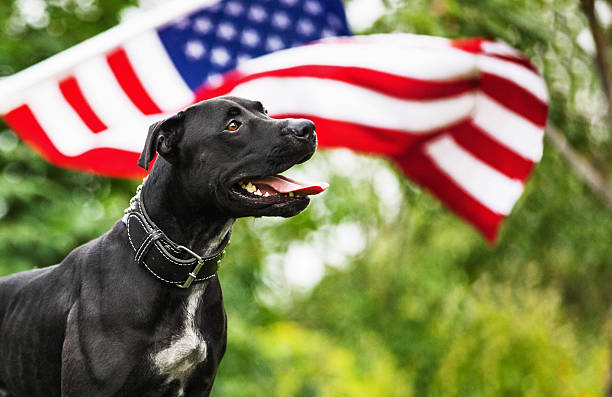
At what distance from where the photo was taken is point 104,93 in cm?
523

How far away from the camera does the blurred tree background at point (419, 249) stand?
7.02 m

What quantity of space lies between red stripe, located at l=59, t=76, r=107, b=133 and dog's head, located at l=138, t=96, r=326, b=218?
8.68 ft

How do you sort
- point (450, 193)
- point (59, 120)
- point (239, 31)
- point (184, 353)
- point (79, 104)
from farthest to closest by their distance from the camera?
point (450, 193)
point (239, 31)
point (79, 104)
point (59, 120)
point (184, 353)

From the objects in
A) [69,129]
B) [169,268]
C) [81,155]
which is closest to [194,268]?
[169,268]

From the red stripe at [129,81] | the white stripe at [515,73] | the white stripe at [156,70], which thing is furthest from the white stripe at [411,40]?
the red stripe at [129,81]

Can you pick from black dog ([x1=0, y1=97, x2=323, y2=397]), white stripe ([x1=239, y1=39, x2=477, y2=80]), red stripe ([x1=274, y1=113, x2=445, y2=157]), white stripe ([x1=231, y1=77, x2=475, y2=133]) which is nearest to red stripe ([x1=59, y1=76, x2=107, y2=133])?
white stripe ([x1=231, y1=77, x2=475, y2=133])

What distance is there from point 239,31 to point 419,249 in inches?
283

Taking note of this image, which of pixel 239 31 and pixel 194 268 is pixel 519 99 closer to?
pixel 239 31

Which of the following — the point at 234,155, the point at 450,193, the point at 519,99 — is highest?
the point at 234,155

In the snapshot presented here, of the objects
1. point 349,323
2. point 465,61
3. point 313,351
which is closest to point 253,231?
point 313,351

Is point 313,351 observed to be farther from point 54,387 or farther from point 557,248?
point 54,387

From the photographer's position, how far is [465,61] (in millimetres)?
5715

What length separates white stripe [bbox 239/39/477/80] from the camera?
5598 mm

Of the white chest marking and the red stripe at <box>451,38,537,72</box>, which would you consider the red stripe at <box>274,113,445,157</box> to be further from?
the white chest marking
